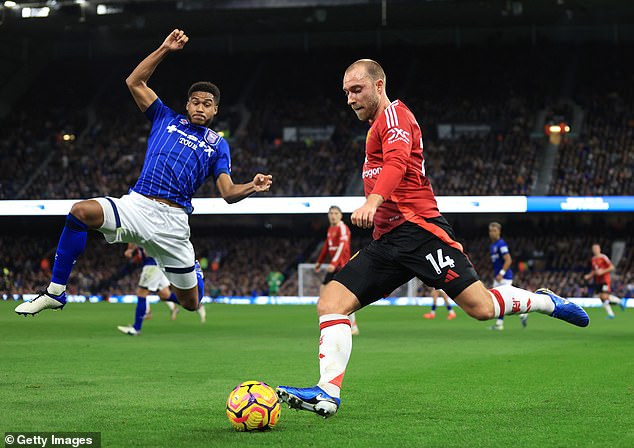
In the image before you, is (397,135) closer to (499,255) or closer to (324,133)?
(499,255)

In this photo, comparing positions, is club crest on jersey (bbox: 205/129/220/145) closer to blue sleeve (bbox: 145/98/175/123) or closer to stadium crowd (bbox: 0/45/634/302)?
blue sleeve (bbox: 145/98/175/123)

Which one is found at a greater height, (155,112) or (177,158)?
(155,112)

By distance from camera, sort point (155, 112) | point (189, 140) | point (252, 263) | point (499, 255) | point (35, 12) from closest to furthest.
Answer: point (189, 140) → point (155, 112) → point (499, 255) → point (35, 12) → point (252, 263)

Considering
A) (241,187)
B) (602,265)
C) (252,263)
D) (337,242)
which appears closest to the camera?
(241,187)

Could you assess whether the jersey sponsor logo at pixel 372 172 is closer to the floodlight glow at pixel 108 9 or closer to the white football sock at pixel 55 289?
the white football sock at pixel 55 289

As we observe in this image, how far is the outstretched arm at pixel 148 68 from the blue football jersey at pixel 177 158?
111 millimetres

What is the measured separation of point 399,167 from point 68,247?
3184 millimetres

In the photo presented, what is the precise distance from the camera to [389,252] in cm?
708

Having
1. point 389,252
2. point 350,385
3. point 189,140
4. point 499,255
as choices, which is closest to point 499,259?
point 499,255

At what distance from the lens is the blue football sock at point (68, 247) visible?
819cm

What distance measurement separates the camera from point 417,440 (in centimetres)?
619

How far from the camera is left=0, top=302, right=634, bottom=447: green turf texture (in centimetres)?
648

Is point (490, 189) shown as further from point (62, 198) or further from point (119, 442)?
point (119, 442)

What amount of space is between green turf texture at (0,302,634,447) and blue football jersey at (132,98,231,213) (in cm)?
188
